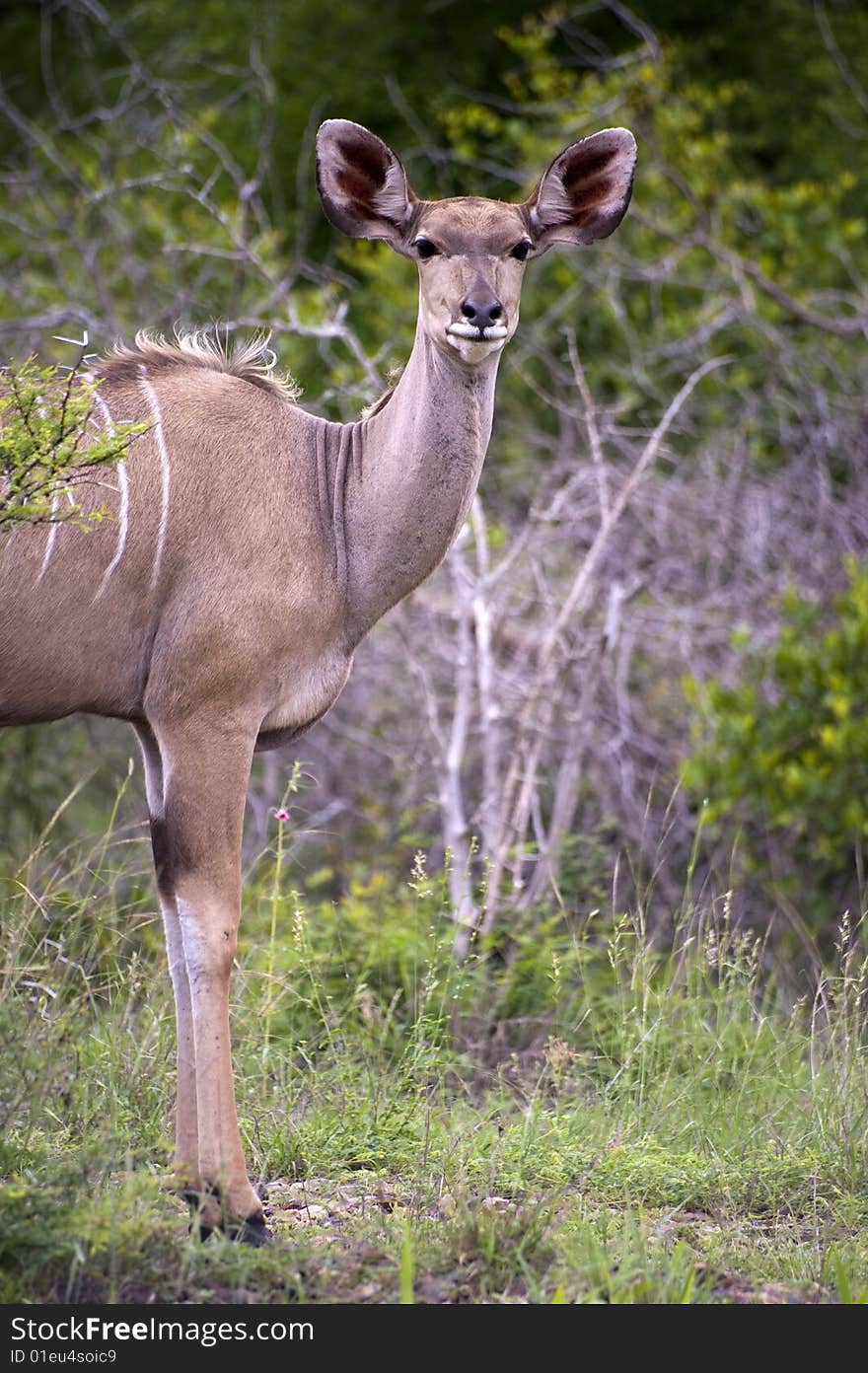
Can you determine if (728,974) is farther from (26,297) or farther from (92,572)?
(26,297)

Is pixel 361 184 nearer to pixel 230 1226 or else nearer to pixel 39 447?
pixel 39 447

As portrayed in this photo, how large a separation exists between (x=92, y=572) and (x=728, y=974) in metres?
2.21

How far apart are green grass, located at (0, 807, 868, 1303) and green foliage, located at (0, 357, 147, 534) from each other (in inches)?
44.5

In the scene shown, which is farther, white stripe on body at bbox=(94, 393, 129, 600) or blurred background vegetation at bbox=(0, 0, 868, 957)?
blurred background vegetation at bbox=(0, 0, 868, 957)

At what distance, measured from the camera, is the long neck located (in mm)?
3959

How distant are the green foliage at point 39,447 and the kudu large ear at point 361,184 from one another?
974mm

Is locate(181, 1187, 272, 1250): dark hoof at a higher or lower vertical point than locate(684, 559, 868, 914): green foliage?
higher

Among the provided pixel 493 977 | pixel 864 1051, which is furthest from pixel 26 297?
pixel 864 1051

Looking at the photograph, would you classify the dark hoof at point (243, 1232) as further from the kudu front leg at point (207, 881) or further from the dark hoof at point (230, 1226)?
the kudu front leg at point (207, 881)

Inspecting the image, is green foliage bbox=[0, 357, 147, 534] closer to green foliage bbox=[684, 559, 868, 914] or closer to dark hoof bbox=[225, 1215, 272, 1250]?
dark hoof bbox=[225, 1215, 272, 1250]

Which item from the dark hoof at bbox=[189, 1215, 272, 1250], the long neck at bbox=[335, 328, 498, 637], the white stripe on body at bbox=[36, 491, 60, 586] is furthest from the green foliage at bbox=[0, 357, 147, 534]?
the dark hoof at bbox=[189, 1215, 272, 1250]

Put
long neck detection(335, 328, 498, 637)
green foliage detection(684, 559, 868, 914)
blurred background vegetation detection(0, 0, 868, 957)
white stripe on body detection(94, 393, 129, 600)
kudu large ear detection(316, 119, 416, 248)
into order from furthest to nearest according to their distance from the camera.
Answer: green foliage detection(684, 559, 868, 914) → blurred background vegetation detection(0, 0, 868, 957) → kudu large ear detection(316, 119, 416, 248) → long neck detection(335, 328, 498, 637) → white stripe on body detection(94, 393, 129, 600)

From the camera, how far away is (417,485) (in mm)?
4008

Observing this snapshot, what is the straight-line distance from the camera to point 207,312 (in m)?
8.00
